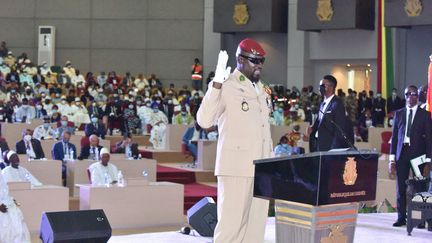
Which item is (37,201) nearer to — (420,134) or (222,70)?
(420,134)

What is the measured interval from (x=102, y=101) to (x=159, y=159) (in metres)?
6.14

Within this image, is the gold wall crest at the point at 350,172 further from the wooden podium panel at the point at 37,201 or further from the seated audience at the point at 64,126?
the seated audience at the point at 64,126

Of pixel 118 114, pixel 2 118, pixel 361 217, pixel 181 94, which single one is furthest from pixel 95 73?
pixel 361 217

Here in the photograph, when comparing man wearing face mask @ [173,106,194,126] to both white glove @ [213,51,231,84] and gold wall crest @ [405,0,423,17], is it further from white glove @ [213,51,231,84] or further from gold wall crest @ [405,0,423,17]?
white glove @ [213,51,231,84]

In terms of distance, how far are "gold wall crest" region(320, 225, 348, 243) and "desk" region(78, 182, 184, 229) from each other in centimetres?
815

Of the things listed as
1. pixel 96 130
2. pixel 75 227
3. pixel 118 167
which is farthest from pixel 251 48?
A: pixel 96 130

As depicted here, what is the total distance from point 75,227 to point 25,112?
1625 cm

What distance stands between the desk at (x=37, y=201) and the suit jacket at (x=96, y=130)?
686 cm

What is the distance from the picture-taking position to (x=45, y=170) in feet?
49.1

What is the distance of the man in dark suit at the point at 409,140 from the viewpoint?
→ 864 centimetres

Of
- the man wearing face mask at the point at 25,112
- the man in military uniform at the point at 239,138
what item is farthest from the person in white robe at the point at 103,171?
the man in military uniform at the point at 239,138

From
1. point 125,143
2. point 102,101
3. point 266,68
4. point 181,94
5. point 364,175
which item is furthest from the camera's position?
point 266,68

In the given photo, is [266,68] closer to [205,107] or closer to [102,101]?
[102,101]

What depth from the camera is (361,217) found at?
31.0 feet
